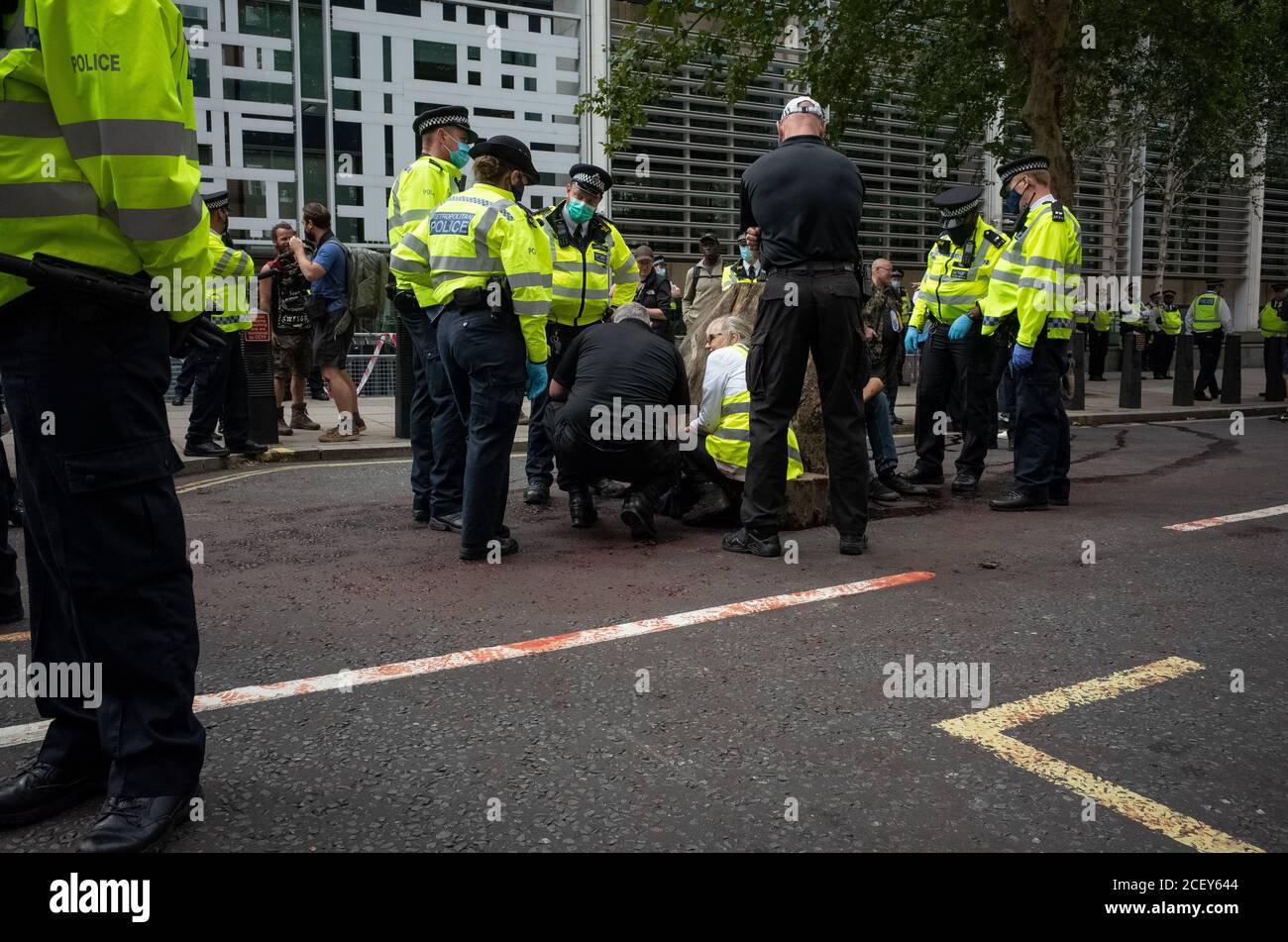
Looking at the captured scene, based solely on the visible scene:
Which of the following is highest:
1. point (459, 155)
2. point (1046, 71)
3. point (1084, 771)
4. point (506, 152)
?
point (1046, 71)

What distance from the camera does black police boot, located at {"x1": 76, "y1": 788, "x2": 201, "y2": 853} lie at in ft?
7.98

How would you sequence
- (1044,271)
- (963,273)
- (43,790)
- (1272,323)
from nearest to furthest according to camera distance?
1. (43,790)
2. (1044,271)
3. (963,273)
4. (1272,323)

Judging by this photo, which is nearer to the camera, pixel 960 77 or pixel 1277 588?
pixel 1277 588

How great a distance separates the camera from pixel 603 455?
6.05 metres

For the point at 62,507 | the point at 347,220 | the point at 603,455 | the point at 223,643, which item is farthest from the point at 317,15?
the point at 62,507

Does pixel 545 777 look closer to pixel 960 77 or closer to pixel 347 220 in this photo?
pixel 347 220

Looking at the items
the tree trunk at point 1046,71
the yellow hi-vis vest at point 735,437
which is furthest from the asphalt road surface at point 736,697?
the tree trunk at point 1046,71

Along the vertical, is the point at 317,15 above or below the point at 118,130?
above

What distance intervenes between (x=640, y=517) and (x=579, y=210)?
2627mm

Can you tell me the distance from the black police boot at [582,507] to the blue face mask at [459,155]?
91.2 inches

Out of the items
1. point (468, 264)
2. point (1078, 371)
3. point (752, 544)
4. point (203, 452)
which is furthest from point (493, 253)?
point (1078, 371)

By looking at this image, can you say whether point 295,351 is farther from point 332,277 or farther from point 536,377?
point 536,377

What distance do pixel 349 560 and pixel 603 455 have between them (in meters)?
1.47

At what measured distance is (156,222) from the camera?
2441 mm
